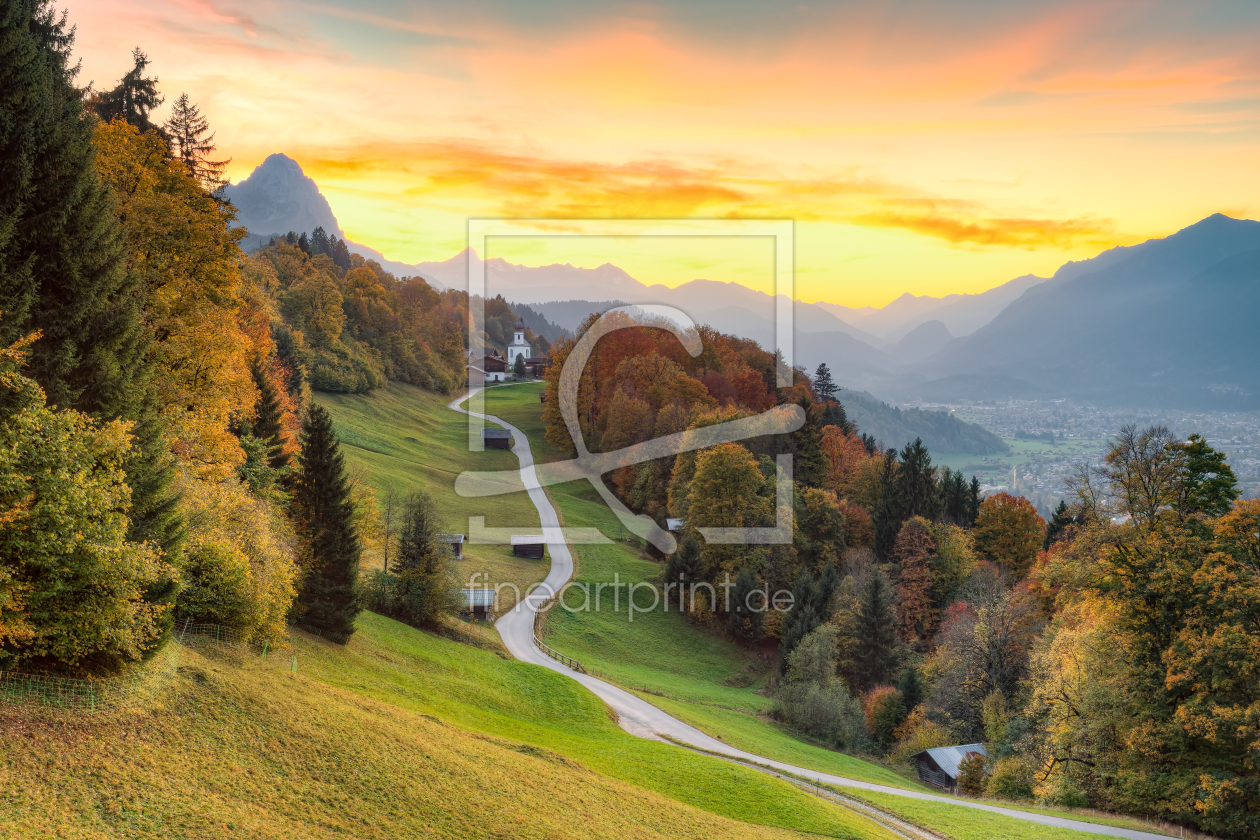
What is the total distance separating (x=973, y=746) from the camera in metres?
35.9

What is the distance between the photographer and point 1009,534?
6259 cm

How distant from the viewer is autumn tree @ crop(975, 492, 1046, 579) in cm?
6209

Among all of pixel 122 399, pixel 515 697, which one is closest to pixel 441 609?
pixel 515 697

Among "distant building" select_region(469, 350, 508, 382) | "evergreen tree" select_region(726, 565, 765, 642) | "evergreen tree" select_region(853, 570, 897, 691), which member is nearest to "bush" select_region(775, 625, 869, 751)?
"evergreen tree" select_region(853, 570, 897, 691)

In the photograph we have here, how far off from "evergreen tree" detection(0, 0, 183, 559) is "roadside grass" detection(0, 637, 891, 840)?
3.42 m

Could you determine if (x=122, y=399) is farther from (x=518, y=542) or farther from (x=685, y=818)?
(x=518, y=542)

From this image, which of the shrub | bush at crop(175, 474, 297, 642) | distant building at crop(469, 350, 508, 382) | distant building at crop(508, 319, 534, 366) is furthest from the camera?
distant building at crop(508, 319, 534, 366)

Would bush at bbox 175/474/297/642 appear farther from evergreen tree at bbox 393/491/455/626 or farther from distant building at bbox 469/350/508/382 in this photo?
distant building at bbox 469/350/508/382

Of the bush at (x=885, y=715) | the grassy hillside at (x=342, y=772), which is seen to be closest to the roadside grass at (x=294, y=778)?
the grassy hillside at (x=342, y=772)

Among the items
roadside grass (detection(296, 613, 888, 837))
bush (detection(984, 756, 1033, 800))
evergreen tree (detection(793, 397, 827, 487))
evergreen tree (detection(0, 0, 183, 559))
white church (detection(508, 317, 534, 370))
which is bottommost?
bush (detection(984, 756, 1033, 800))

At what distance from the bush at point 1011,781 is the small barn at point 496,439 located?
59630 millimetres

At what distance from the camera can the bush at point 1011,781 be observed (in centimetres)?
3130

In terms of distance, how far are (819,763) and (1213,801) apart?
13640 mm

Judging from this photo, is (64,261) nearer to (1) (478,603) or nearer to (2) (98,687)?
(2) (98,687)
